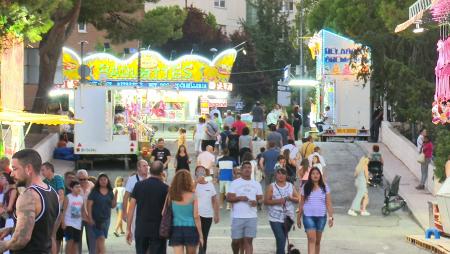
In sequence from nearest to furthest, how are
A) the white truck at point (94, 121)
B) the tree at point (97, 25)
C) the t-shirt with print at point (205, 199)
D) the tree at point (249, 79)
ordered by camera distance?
the t-shirt with print at point (205, 199)
the white truck at point (94, 121)
the tree at point (97, 25)
the tree at point (249, 79)

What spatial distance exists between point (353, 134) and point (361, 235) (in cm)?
1846

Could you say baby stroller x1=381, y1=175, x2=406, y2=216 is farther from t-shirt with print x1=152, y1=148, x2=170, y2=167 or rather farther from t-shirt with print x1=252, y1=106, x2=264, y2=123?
t-shirt with print x1=252, y1=106, x2=264, y2=123

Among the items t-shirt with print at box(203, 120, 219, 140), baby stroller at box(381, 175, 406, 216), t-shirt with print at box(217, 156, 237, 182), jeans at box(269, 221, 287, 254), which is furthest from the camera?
t-shirt with print at box(203, 120, 219, 140)

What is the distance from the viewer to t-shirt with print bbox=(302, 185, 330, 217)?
13445mm

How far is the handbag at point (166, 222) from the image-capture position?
36.8 ft

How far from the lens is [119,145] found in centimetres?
2825

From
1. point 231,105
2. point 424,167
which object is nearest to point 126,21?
point 424,167

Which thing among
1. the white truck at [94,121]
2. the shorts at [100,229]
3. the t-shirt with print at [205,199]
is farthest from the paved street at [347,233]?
the white truck at [94,121]

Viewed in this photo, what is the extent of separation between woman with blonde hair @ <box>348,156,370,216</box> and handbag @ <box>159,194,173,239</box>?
34.6 ft

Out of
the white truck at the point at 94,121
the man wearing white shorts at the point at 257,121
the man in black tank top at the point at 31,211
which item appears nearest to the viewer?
the man in black tank top at the point at 31,211

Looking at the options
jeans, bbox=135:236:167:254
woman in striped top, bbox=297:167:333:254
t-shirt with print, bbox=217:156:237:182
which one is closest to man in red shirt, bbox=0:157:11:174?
jeans, bbox=135:236:167:254

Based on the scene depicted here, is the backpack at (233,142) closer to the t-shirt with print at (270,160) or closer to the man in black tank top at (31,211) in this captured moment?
the t-shirt with print at (270,160)

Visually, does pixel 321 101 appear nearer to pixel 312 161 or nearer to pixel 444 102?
pixel 312 161

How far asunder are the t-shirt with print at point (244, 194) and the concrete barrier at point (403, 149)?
36.6 ft
